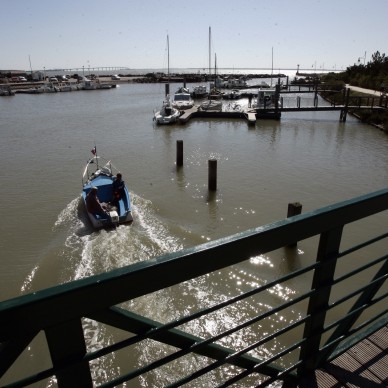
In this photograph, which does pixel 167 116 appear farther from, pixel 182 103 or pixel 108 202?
pixel 108 202

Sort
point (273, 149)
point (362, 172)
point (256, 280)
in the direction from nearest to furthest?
1. point (256, 280)
2. point (362, 172)
3. point (273, 149)

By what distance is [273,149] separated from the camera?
73.3 ft

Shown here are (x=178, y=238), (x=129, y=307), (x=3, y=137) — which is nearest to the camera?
(x=129, y=307)

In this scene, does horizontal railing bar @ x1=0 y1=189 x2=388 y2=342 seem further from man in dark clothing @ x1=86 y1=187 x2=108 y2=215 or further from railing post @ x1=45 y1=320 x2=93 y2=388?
man in dark clothing @ x1=86 y1=187 x2=108 y2=215

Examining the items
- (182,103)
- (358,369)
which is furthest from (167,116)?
(358,369)

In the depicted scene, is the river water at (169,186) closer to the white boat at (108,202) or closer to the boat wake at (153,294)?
the boat wake at (153,294)

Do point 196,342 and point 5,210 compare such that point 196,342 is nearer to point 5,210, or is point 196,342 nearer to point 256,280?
point 256,280

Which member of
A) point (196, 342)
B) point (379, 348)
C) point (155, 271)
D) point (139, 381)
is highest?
point (155, 271)

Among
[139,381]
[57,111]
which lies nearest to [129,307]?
[139,381]

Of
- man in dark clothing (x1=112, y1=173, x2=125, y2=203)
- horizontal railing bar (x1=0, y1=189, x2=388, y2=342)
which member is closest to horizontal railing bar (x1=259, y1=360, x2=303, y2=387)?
horizontal railing bar (x1=0, y1=189, x2=388, y2=342)

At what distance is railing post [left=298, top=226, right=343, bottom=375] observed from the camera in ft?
6.06

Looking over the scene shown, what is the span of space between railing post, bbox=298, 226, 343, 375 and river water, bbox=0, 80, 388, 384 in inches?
213

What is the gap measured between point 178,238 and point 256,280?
2.96 meters

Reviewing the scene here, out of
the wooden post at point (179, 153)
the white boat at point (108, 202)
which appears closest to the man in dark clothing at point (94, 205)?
the white boat at point (108, 202)
